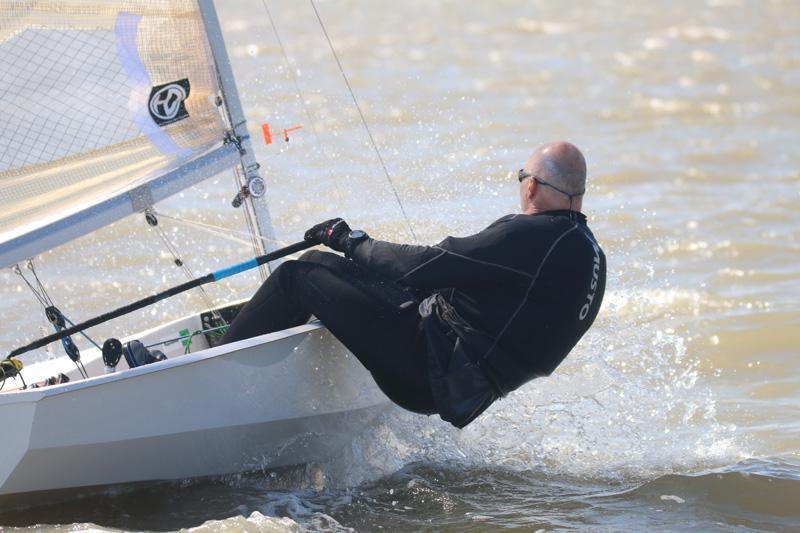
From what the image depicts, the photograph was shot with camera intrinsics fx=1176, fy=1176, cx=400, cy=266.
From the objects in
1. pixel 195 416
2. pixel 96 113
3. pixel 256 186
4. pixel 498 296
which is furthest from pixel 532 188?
pixel 96 113

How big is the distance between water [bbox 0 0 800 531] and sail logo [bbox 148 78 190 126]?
441 mm

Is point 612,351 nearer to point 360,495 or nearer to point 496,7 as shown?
point 360,495

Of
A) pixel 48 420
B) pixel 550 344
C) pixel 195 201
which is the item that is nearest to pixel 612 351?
pixel 550 344

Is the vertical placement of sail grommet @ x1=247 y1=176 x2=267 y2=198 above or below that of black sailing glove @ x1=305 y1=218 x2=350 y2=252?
above

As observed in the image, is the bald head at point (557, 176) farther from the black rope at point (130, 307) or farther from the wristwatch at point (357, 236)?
the black rope at point (130, 307)

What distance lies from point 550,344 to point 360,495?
0.79 m

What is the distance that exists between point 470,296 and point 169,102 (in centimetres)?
130

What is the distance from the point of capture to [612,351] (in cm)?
494

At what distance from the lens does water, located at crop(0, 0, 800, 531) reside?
11.7ft

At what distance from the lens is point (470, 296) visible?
11.0 feet

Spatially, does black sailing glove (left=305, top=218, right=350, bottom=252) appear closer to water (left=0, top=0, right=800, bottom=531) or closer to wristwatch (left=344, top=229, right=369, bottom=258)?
wristwatch (left=344, top=229, right=369, bottom=258)

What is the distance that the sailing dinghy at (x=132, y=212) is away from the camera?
336 centimetres

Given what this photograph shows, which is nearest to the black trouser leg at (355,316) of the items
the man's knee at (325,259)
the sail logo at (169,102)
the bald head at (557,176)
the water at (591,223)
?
the man's knee at (325,259)

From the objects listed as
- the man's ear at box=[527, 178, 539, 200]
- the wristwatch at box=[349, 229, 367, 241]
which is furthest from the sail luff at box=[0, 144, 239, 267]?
the man's ear at box=[527, 178, 539, 200]
